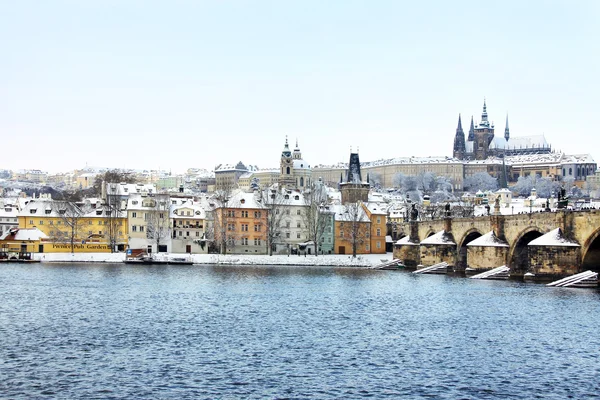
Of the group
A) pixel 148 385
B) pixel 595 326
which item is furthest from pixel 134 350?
pixel 595 326

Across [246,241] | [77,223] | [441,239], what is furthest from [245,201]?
[441,239]

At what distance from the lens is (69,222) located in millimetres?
116125

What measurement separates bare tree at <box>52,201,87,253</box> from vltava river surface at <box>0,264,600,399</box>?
49.9 m

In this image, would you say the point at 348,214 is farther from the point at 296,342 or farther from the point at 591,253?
the point at 296,342

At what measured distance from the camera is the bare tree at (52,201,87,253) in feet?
372

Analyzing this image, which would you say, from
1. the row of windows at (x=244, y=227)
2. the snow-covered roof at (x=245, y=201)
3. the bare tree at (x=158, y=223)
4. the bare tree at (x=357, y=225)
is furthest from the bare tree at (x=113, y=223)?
the bare tree at (x=357, y=225)

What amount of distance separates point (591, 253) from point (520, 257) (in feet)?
35.6

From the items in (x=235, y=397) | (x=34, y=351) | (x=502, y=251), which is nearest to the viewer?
(x=235, y=397)

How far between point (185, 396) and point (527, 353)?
1579 cm

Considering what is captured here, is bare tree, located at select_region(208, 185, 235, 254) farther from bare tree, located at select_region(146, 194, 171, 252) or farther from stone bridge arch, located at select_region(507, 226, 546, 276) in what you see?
stone bridge arch, located at select_region(507, 226, 546, 276)

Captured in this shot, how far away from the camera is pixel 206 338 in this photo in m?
38.6

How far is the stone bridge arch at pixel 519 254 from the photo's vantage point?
248 feet

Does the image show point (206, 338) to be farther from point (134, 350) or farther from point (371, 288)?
point (371, 288)

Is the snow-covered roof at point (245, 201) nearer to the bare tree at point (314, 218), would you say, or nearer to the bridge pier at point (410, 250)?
the bare tree at point (314, 218)
